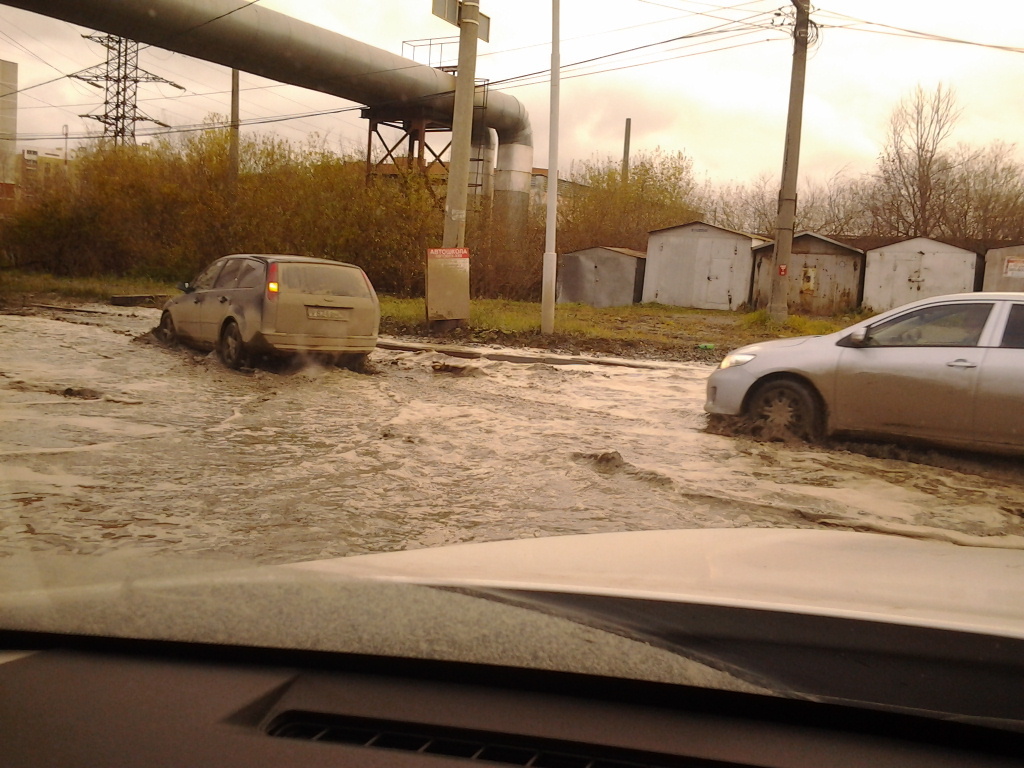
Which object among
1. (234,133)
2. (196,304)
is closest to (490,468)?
(196,304)

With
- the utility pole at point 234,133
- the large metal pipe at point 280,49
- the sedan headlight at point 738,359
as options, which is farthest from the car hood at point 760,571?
the utility pole at point 234,133

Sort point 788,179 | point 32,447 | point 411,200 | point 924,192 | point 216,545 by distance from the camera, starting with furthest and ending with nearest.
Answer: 1. point 924,192
2. point 411,200
3. point 788,179
4. point 32,447
5. point 216,545

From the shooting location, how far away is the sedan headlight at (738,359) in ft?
26.9

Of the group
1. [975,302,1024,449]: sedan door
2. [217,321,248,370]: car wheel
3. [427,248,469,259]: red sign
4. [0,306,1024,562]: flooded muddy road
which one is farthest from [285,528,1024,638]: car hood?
[427,248,469,259]: red sign

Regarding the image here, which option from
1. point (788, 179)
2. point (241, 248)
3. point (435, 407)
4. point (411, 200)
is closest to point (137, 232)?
point (241, 248)

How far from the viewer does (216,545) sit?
447 centimetres

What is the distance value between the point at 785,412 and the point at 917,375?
1.21 metres

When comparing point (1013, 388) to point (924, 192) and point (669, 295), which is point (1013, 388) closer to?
point (669, 295)

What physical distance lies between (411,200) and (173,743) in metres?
26.1

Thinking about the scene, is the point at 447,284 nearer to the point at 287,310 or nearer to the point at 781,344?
the point at 287,310

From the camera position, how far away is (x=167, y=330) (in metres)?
13.9

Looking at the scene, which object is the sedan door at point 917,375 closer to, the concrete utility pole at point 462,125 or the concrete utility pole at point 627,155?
the concrete utility pole at point 462,125

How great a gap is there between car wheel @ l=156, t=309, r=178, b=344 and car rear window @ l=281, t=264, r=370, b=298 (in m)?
3.24

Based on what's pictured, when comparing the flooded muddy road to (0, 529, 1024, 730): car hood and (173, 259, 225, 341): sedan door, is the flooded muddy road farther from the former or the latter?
(0, 529, 1024, 730): car hood
